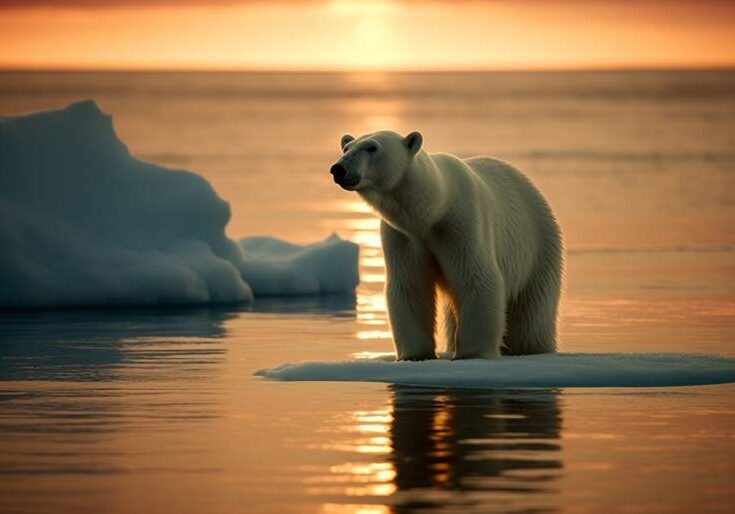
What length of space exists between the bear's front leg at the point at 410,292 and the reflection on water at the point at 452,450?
0.78m

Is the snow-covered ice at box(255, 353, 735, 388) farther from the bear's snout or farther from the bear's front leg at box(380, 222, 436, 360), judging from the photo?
the bear's snout

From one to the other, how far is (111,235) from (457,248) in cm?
575

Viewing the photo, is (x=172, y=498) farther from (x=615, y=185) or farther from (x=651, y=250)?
(x=615, y=185)

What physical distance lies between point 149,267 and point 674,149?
38.5 meters

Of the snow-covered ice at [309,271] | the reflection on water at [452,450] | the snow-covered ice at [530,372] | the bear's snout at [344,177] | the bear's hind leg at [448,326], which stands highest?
the bear's snout at [344,177]

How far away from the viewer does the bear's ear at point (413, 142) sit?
11414mm

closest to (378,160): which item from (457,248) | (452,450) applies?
(457,248)

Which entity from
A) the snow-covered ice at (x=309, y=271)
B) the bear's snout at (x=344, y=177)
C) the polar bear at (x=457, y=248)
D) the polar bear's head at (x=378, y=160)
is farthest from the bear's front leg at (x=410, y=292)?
the snow-covered ice at (x=309, y=271)

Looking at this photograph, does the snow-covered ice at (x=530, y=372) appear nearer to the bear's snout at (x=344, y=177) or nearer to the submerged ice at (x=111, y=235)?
the bear's snout at (x=344, y=177)

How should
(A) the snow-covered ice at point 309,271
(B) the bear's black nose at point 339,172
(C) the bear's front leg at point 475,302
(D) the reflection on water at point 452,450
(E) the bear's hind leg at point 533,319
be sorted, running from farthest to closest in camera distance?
1. (A) the snow-covered ice at point 309,271
2. (E) the bear's hind leg at point 533,319
3. (C) the bear's front leg at point 475,302
4. (B) the bear's black nose at point 339,172
5. (D) the reflection on water at point 452,450

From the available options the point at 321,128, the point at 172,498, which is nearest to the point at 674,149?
the point at 321,128

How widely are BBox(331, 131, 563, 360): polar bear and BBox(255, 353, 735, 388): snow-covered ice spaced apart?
301 mm

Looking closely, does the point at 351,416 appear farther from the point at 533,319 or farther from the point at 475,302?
the point at 533,319

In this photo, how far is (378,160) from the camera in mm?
11352
